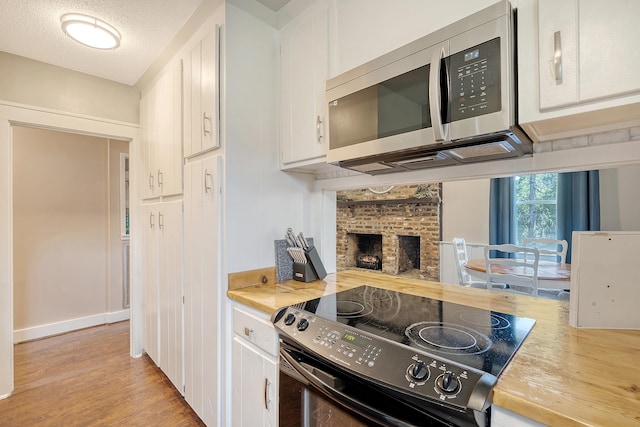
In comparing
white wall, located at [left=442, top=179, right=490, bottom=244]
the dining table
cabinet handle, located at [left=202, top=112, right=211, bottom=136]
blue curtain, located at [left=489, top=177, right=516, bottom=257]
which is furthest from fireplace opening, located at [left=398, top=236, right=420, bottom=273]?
cabinet handle, located at [left=202, top=112, right=211, bottom=136]

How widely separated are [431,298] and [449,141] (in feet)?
2.35

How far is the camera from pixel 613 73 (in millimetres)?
751

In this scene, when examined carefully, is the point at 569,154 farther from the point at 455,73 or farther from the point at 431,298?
the point at 431,298

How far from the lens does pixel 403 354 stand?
0.79m

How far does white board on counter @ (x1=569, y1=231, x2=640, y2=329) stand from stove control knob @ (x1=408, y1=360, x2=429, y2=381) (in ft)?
2.10

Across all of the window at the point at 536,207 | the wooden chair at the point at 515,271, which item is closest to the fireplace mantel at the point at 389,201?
the window at the point at 536,207

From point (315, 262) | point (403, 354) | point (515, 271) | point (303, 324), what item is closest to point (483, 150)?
point (403, 354)

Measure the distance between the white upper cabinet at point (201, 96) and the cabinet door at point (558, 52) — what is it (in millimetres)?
1385

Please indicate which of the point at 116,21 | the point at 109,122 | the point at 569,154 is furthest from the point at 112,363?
the point at 569,154

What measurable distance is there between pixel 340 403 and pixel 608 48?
120 cm

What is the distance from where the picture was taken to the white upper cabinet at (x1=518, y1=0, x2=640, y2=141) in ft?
2.43

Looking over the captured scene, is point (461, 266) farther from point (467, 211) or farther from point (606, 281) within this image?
point (606, 281)

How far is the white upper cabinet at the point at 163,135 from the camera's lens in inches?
79.4

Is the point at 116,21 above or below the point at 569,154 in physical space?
above
